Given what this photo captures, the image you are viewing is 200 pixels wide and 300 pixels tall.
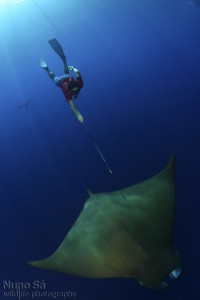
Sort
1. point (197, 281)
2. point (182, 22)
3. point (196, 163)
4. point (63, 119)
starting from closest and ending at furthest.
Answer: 1. point (197, 281)
2. point (196, 163)
3. point (63, 119)
4. point (182, 22)

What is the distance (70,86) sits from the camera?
7.73 m

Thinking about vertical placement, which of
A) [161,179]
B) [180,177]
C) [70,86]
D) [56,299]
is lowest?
[56,299]

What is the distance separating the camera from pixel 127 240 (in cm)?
496

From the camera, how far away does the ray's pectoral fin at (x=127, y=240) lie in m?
4.75

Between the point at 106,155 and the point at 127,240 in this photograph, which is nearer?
the point at 127,240

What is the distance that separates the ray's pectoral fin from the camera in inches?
187

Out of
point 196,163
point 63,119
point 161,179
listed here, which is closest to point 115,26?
point 63,119

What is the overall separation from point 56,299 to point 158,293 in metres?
2.22

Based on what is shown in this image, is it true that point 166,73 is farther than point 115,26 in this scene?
No

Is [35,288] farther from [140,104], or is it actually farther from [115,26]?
[115,26]

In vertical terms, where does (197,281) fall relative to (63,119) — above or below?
below

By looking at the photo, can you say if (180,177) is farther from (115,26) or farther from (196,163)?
(115,26)

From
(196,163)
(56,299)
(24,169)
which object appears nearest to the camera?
(56,299)

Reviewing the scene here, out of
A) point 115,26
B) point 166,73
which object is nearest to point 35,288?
point 166,73
